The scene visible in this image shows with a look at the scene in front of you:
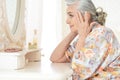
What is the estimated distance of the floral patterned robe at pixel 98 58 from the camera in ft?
3.82

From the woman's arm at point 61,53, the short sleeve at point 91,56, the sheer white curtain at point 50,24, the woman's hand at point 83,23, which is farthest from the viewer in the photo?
the sheer white curtain at point 50,24

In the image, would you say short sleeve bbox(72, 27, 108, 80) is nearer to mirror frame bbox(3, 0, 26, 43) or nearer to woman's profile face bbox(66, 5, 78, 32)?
woman's profile face bbox(66, 5, 78, 32)

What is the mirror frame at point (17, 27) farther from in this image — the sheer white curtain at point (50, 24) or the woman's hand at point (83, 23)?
the sheer white curtain at point (50, 24)

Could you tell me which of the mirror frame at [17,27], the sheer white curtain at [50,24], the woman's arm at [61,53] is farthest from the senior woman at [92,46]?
the sheer white curtain at [50,24]

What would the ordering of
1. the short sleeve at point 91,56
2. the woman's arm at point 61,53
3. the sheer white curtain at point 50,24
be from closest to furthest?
the short sleeve at point 91,56
the woman's arm at point 61,53
the sheer white curtain at point 50,24

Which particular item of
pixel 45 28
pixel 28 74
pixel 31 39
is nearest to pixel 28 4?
pixel 31 39

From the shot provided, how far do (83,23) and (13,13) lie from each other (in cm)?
47

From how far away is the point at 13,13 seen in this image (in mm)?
1492

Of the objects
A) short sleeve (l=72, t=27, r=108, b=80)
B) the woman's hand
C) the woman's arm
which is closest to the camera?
short sleeve (l=72, t=27, r=108, b=80)

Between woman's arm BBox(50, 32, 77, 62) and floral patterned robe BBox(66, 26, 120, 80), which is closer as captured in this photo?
floral patterned robe BBox(66, 26, 120, 80)

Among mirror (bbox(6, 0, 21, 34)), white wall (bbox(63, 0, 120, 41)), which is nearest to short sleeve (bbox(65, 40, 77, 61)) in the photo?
mirror (bbox(6, 0, 21, 34))

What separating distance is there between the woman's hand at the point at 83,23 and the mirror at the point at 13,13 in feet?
1.35

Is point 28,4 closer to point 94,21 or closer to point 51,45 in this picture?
point 94,21

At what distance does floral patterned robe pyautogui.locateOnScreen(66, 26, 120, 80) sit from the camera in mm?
1165
